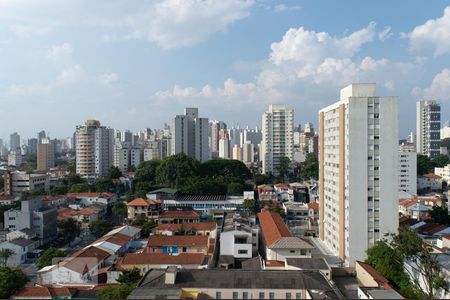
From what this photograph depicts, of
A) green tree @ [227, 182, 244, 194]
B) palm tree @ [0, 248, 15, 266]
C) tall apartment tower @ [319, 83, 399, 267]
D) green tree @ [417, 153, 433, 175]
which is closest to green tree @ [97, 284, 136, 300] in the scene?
palm tree @ [0, 248, 15, 266]

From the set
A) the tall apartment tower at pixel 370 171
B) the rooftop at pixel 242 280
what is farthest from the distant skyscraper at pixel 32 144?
the rooftop at pixel 242 280

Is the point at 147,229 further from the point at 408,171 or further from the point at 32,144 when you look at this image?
the point at 32,144

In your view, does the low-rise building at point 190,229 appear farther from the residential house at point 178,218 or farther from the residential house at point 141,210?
the residential house at point 141,210

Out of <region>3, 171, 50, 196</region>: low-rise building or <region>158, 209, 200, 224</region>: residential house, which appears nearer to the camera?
<region>158, 209, 200, 224</region>: residential house

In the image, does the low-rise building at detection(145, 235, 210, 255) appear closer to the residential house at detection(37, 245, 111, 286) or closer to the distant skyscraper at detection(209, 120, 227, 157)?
the residential house at detection(37, 245, 111, 286)

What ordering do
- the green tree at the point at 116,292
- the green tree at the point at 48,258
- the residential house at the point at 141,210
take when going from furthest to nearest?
the residential house at the point at 141,210
the green tree at the point at 48,258
the green tree at the point at 116,292

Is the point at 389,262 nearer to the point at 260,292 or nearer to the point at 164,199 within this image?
the point at 260,292
